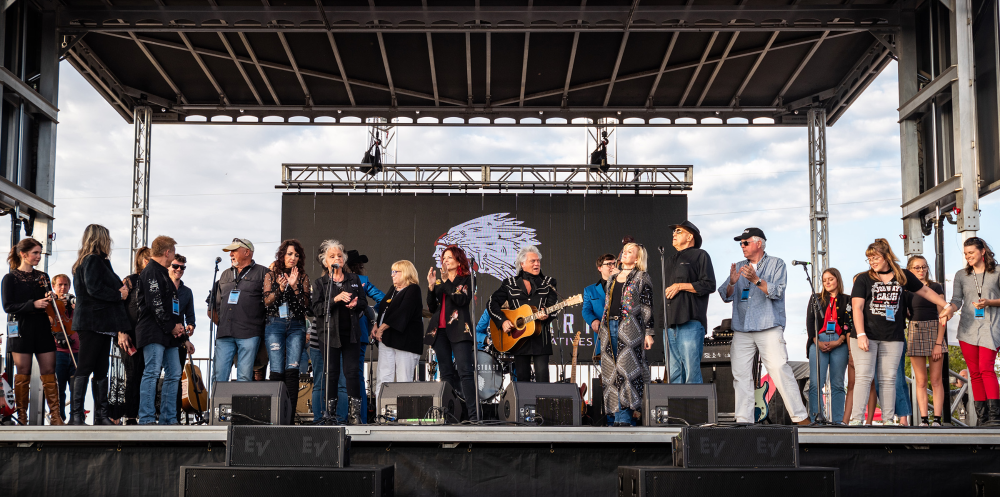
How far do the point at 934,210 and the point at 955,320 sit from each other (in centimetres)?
258

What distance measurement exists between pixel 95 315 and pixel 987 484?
6.35 m

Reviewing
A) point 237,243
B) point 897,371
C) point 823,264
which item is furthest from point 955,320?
point 237,243

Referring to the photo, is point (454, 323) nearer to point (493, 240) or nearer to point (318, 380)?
point (318, 380)

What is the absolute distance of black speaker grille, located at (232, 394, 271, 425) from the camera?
6191 mm

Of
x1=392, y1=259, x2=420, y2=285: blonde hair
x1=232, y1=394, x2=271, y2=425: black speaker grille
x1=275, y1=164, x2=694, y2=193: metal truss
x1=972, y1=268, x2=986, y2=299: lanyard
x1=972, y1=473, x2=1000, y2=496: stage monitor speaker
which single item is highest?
x1=275, y1=164, x2=694, y2=193: metal truss

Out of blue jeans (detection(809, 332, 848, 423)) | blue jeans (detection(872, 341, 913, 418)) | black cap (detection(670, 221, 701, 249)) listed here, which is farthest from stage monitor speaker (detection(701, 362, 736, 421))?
black cap (detection(670, 221, 701, 249))

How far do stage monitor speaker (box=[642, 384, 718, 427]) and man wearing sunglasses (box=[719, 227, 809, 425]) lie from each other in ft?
1.83

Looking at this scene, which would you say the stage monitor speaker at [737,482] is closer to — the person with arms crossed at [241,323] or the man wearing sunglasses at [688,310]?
the man wearing sunglasses at [688,310]

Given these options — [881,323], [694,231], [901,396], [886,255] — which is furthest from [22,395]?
[901,396]

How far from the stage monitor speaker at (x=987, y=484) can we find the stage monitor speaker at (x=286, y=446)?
12.7ft

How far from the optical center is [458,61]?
11875 mm

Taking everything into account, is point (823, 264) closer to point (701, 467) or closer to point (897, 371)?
point (897, 371)

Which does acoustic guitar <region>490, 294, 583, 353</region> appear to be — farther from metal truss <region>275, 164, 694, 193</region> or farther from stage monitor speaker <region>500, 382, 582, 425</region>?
metal truss <region>275, 164, 694, 193</region>

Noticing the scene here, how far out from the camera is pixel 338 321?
733cm
